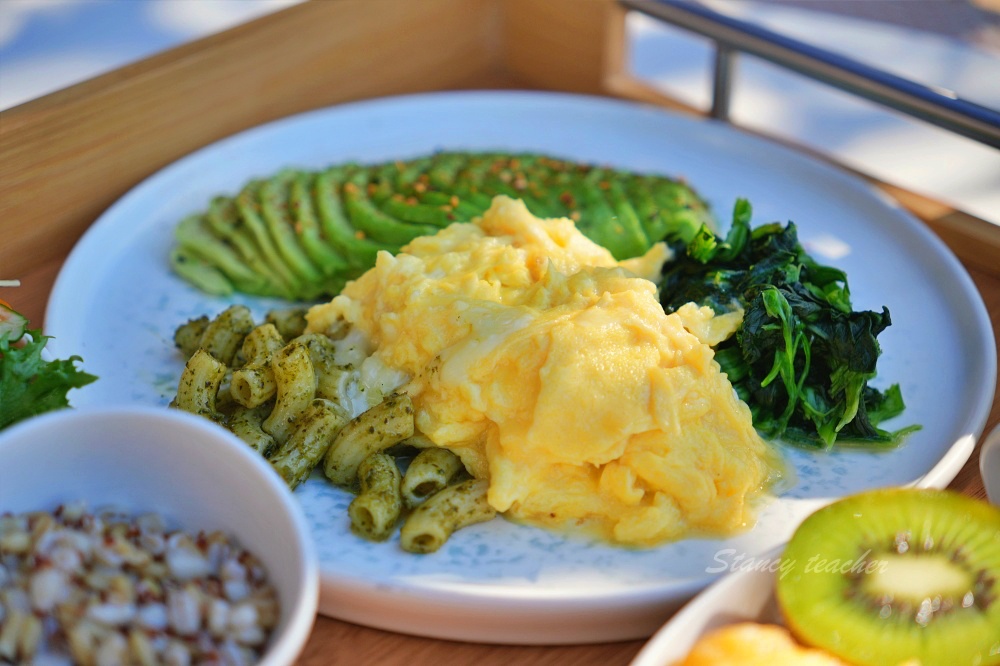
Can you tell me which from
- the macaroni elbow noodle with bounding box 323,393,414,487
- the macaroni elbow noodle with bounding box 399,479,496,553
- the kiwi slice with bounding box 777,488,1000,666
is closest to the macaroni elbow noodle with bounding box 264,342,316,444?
the macaroni elbow noodle with bounding box 323,393,414,487

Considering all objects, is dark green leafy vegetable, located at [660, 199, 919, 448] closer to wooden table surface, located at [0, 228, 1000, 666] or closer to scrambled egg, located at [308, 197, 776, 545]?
scrambled egg, located at [308, 197, 776, 545]

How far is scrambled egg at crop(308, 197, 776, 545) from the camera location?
274 centimetres

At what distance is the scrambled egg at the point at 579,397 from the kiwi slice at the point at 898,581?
0.50m

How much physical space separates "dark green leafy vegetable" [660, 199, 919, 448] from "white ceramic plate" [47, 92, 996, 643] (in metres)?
0.10

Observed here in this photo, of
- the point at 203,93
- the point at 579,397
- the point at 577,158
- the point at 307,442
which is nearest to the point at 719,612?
the point at 579,397

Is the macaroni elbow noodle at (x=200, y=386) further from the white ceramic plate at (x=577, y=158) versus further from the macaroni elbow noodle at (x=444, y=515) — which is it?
the macaroni elbow noodle at (x=444, y=515)

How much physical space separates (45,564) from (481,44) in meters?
4.00

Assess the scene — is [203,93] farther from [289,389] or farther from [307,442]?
[307,442]

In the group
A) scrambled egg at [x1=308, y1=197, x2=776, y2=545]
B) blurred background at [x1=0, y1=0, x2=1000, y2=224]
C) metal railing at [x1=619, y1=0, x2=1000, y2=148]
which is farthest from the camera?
blurred background at [x1=0, y1=0, x2=1000, y2=224]

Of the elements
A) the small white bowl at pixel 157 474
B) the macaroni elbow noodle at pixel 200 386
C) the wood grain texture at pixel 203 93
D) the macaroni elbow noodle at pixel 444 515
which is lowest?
the macaroni elbow noodle at pixel 444 515

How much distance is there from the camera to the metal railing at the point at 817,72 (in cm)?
381

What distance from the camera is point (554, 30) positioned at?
5.20 m

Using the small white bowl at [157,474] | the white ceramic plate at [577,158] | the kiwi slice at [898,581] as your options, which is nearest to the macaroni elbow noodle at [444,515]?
the white ceramic plate at [577,158]

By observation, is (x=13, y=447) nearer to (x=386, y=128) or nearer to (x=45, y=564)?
(x=45, y=564)
